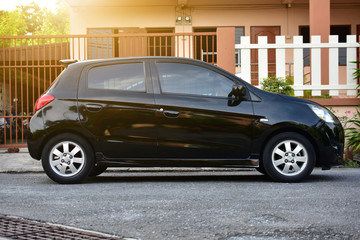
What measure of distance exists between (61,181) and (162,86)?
68.1 inches

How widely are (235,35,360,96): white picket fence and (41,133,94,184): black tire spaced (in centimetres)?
406

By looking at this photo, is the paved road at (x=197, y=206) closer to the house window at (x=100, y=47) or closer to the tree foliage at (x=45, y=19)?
the house window at (x=100, y=47)

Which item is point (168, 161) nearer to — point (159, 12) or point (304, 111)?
point (304, 111)

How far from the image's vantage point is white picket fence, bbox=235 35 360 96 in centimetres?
931

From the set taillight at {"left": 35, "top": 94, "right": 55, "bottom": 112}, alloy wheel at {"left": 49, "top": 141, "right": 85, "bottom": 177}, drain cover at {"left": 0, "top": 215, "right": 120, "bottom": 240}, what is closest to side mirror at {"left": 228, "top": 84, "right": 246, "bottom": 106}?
alloy wheel at {"left": 49, "top": 141, "right": 85, "bottom": 177}

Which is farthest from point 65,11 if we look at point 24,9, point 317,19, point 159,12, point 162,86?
point 162,86

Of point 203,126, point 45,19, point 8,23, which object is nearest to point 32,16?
point 45,19

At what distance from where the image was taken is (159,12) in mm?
17359

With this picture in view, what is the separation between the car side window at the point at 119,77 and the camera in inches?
251

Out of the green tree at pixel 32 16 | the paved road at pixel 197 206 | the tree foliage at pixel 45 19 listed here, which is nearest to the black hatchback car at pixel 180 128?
the paved road at pixel 197 206

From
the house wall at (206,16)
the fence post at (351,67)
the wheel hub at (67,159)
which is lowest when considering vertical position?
the wheel hub at (67,159)

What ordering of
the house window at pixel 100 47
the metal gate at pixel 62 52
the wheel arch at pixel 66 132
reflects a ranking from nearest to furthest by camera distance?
the wheel arch at pixel 66 132 < the metal gate at pixel 62 52 < the house window at pixel 100 47

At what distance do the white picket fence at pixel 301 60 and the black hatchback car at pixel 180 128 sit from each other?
120 inches

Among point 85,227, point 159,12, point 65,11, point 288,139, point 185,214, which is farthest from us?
point 65,11
